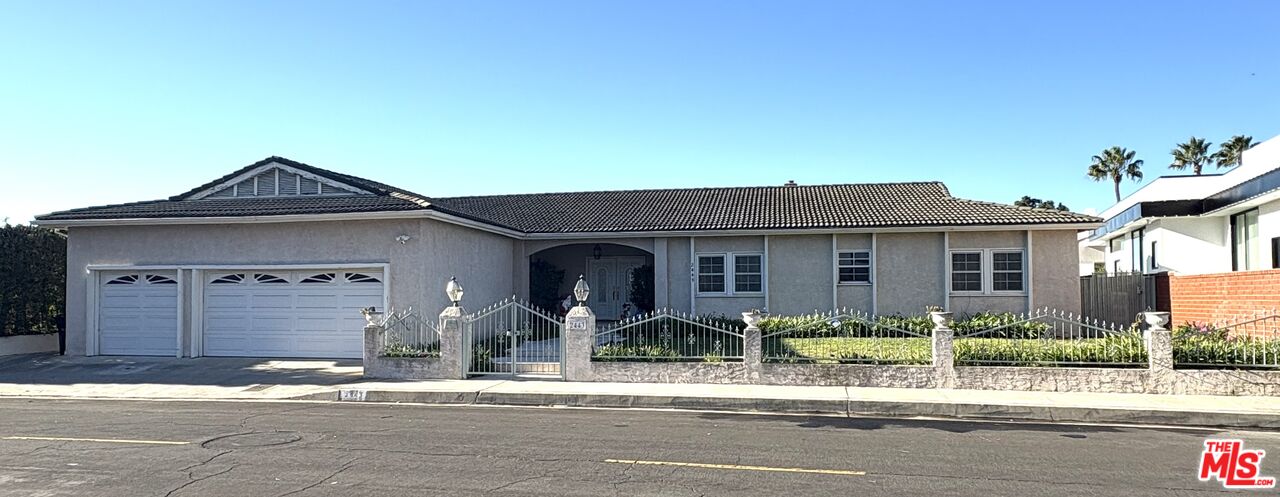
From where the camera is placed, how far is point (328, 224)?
16844 mm

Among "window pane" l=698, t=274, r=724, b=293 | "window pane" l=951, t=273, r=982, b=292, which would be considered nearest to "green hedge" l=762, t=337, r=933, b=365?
"window pane" l=698, t=274, r=724, b=293

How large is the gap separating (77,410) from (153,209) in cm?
783

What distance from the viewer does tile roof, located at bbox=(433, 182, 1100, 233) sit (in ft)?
66.1

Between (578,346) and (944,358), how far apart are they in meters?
5.65

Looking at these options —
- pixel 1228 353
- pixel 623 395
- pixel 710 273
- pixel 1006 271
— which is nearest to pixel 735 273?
pixel 710 273

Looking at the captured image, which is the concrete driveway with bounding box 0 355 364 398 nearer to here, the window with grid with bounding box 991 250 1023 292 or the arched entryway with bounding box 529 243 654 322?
the arched entryway with bounding box 529 243 654 322

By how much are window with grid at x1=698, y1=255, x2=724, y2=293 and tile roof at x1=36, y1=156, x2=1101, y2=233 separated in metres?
0.93

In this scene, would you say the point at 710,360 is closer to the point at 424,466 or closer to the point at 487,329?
the point at 487,329

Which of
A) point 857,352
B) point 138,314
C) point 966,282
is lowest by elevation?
point 857,352

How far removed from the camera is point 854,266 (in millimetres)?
20594

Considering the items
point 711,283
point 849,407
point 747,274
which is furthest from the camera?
point 711,283

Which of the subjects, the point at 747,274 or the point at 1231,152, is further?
the point at 1231,152

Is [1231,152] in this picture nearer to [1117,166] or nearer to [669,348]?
[1117,166]

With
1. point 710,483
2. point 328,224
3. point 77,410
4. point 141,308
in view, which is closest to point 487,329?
point 328,224
